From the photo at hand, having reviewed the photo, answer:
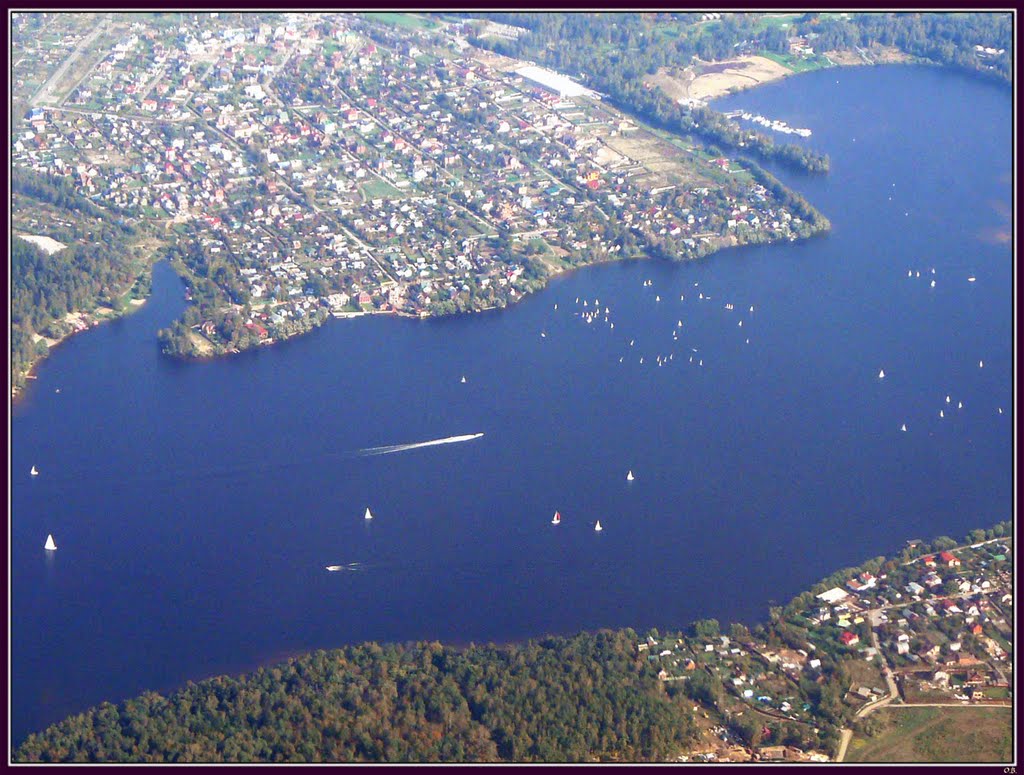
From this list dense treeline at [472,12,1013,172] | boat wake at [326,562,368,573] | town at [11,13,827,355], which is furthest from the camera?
dense treeline at [472,12,1013,172]

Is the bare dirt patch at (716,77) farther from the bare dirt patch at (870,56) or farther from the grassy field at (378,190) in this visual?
the grassy field at (378,190)

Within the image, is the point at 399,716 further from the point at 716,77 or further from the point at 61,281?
the point at 716,77

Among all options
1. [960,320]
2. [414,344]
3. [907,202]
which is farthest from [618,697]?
[907,202]

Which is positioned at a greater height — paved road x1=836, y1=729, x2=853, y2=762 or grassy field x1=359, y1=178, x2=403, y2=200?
grassy field x1=359, y1=178, x2=403, y2=200

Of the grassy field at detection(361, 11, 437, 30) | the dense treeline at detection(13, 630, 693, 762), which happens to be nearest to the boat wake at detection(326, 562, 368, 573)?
the dense treeline at detection(13, 630, 693, 762)

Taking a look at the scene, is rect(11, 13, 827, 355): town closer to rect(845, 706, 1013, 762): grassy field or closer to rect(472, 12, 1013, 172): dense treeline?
rect(472, 12, 1013, 172): dense treeline

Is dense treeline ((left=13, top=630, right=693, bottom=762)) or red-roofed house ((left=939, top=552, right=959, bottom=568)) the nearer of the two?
dense treeline ((left=13, top=630, right=693, bottom=762))

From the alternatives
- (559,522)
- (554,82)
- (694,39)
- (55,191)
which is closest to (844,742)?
(559,522)
